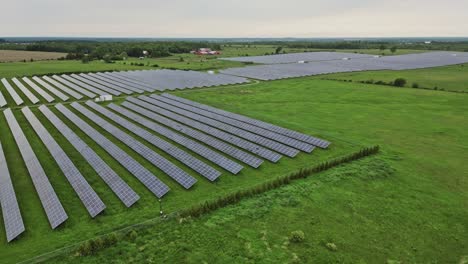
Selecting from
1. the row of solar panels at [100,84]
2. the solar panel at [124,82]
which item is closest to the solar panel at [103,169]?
the row of solar panels at [100,84]

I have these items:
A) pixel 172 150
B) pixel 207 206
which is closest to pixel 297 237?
pixel 207 206

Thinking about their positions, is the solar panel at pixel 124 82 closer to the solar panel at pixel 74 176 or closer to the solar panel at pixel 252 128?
the solar panel at pixel 252 128

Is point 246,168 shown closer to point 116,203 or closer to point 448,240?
point 116,203

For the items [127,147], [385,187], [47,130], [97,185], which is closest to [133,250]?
[97,185]

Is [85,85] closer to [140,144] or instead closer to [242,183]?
[140,144]

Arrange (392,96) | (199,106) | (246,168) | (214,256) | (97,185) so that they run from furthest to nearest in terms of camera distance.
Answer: (392,96) < (199,106) < (246,168) < (97,185) < (214,256)

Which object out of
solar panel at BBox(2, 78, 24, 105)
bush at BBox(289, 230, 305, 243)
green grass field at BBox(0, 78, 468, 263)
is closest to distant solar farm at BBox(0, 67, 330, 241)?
solar panel at BBox(2, 78, 24, 105)
